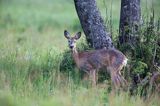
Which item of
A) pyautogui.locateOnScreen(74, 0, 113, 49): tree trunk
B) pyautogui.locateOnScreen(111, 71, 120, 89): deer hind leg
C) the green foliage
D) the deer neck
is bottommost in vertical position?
pyautogui.locateOnScreen(111, 71, 120, 89): deer hind leg

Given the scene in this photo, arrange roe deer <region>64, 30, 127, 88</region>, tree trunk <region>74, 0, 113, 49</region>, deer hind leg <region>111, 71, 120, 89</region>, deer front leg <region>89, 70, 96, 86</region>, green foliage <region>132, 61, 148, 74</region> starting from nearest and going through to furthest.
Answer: deer front leg <region>89, 70, 96, 86</region>
deer hind leg <region>111, 71, 120, 89</region>
green foliage <region>132, 61, 148, 74</region>
roe deer <region>64, 30, 127, 88</region>
tree trunk <region>74, 0, 113, 49</region>

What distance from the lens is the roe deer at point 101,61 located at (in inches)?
515

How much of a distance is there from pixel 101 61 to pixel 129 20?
1018 mm

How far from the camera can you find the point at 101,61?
13609 millimetres

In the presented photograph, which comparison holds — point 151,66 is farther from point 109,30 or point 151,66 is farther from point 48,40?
point 48,40

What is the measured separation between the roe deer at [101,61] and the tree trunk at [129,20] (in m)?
0.62

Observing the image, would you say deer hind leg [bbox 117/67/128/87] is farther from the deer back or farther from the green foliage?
the green foliage

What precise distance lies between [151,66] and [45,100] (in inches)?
120

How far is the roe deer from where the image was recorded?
42.9 feet

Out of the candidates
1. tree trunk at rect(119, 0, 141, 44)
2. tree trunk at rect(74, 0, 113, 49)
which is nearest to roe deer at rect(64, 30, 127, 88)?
tree trunk at rect(74, 0, 113, 49)

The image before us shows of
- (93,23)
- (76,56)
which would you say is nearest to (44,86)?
(76,56)

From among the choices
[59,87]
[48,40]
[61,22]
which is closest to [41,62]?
[59,87]

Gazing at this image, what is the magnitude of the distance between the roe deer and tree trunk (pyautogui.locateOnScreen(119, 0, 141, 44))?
0.62 metres

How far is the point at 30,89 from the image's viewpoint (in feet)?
37.8
